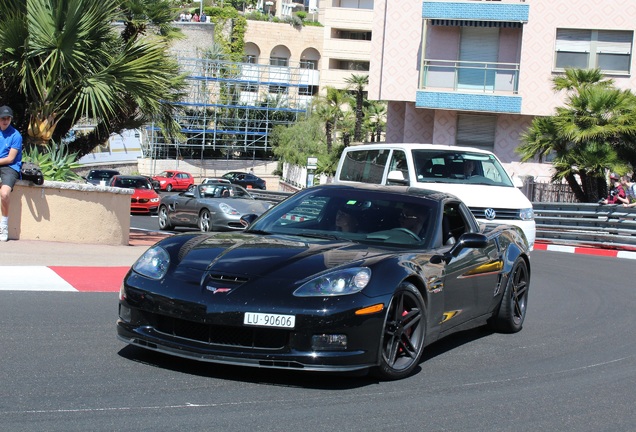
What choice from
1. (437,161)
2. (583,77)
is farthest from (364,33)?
(437,161)

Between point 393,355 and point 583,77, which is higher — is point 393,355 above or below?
below

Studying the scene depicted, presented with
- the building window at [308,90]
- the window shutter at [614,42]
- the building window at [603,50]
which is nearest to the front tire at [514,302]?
the building window at [603,50]

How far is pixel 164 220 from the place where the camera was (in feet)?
81.5

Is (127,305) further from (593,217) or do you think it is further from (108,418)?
(593,217)

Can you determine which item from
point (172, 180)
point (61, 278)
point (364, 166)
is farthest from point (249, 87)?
point (61, 278)

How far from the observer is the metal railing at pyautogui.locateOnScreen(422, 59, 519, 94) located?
34.4 metres

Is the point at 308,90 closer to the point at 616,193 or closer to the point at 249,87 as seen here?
the point at 249,87

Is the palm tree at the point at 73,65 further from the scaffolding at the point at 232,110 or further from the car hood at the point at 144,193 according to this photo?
the scaffolding at the point at 232,110

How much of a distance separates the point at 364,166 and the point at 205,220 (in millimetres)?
7635

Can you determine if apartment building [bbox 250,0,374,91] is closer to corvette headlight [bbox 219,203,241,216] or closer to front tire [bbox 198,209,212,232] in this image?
front tire [bbox 198,209,212,232]

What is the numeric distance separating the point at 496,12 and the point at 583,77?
7.56 m

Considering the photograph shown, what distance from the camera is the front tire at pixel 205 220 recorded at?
22000mm

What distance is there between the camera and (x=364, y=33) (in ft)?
265

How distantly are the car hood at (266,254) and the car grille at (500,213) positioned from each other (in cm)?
758
